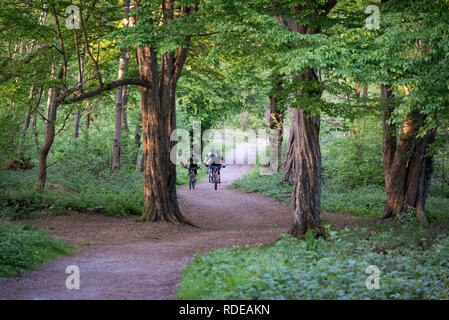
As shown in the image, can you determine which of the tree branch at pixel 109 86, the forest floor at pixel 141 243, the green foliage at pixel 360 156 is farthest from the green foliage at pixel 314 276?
the green foliage at pixel 360 156

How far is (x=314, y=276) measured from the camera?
630 cm

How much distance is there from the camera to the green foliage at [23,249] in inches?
301

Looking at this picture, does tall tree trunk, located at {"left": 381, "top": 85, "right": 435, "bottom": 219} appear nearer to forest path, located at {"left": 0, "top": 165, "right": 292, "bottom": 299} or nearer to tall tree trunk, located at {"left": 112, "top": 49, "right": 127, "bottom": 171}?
forest path, located at {"left": 0, "top": 165, "right": 292, "bottom": 299}

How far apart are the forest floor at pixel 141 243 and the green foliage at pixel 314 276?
543 mm

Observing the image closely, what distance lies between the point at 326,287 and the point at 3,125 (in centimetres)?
1449

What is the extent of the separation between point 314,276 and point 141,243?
5.91 metres

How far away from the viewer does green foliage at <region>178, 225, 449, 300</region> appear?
557 centimetres

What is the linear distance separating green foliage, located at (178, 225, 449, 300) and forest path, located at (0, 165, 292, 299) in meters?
0.55

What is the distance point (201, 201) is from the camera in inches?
810

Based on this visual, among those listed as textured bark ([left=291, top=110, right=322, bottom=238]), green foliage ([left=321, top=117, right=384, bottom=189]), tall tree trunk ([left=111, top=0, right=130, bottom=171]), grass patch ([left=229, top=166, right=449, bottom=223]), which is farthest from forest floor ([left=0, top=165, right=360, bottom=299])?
green foliage ([left=321, top=117, right=384, bottom=189])

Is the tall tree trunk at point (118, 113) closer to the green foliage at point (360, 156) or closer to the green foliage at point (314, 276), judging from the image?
the green foliage at point (360, 156)

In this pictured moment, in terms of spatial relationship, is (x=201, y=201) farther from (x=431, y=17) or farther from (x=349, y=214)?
(x=431, y=17)
